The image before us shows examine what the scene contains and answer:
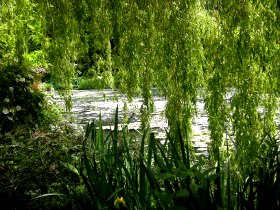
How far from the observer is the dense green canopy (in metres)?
3.25

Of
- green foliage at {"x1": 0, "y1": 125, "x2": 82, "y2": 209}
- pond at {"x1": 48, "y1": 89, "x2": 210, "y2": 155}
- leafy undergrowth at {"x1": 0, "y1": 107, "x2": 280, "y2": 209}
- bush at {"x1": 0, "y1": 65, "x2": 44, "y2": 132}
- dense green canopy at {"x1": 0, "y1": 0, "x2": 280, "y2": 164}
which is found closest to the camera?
leafy undergrowth at {"x1": 0, "y1": 107, "x2": 280, "y2": 209}

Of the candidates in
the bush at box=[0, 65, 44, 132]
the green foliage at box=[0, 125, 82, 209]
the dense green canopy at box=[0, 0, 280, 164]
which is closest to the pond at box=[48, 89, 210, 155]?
the bush at box=[0, 65, 44, 132]

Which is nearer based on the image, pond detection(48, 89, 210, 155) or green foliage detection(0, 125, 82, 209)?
green foliage detection(0, 125, 82, 209)

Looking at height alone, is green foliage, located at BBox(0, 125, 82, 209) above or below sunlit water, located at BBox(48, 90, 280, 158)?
above

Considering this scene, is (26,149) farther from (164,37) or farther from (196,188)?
(196,188)

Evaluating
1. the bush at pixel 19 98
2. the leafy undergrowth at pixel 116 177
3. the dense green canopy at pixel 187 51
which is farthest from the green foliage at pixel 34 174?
the bush at pixel 19 98

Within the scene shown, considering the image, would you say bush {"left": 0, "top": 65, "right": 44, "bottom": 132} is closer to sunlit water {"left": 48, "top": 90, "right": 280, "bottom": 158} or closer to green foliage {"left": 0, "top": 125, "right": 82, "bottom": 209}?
sunlit water {"left": 48, "top": 90, "right": 280, "bottom": 158}

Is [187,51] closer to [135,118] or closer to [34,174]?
[34,174]

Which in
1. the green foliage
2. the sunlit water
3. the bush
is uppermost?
the bush

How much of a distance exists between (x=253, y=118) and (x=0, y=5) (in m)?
2.64

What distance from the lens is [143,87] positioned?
12.7ft

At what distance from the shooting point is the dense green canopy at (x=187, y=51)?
3252 millimetres

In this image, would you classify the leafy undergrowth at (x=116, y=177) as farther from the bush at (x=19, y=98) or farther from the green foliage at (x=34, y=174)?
the bush at (x=19, y=98)

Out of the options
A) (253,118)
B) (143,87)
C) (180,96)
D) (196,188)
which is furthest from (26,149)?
(196,188)
